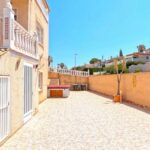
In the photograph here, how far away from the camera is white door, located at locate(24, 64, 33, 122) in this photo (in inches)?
411

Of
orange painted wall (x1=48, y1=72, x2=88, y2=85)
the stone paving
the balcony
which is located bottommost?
the stone paving

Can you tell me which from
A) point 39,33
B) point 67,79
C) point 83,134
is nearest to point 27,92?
point 83,134

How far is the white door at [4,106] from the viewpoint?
7105 millimetres

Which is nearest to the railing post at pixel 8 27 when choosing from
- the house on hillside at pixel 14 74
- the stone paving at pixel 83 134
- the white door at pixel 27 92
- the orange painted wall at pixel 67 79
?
the house on hillside at pixel 14 74

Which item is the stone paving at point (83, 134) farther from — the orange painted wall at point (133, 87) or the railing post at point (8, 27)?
the orange painted wall at point (133, 87)

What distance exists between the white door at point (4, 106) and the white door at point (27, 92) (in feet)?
8.75

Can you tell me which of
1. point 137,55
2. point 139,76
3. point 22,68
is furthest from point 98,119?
point 137,55

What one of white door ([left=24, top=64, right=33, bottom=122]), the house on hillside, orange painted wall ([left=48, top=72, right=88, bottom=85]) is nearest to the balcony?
the house on hillside

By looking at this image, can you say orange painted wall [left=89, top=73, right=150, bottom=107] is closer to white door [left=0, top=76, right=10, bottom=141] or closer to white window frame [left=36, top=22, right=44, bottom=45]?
white window frame [left=36, top=22, right=44, bottom=45]

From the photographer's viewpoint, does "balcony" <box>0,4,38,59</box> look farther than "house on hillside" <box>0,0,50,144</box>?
Yes

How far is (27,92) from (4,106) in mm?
3434

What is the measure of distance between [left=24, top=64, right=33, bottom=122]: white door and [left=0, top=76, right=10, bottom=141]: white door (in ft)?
8.75

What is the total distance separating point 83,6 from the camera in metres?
23.2

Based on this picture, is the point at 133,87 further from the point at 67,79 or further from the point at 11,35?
the point at 67,79
